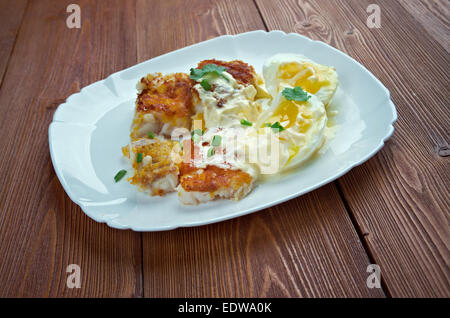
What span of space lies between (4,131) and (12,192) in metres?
0.66

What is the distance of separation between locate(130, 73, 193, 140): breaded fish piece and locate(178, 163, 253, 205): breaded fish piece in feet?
1.79

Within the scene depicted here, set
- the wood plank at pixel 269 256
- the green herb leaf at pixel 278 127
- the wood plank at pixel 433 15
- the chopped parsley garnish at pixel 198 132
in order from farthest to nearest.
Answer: the wood plank at pixel 433 15 → the chopped parsley garnish at pixel 198 132 → the green herb leaf at pixel 278 127 → the wood plank at pixel 269 256

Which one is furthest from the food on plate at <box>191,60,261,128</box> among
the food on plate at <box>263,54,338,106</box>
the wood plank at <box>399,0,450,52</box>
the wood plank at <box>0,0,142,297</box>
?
the wood plank at <box>399,0,450,52</box>

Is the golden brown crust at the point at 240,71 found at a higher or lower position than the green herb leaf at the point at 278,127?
lower

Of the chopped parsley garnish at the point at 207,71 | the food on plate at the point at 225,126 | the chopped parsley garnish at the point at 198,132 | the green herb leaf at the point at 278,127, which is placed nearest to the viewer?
the food on plate at the point at 225,126

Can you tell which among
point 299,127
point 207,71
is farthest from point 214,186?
point 207,71

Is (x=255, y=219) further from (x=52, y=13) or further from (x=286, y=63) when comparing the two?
(x=52, y=13)

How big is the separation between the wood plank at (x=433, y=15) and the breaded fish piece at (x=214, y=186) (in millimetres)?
2061

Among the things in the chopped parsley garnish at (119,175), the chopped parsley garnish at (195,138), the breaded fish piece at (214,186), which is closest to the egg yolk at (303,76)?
the chopped parsley garnish at (195,138)

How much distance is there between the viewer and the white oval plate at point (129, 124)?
1.95 m

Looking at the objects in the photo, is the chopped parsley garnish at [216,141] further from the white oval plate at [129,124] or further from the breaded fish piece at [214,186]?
the white oval plate at [129,124]

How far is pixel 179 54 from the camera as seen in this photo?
9.82ft

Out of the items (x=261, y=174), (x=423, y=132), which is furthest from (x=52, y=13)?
(x=423, y=132)

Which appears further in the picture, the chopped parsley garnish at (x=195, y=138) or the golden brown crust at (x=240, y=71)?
the golden brown crust at (x=240, y=71)
